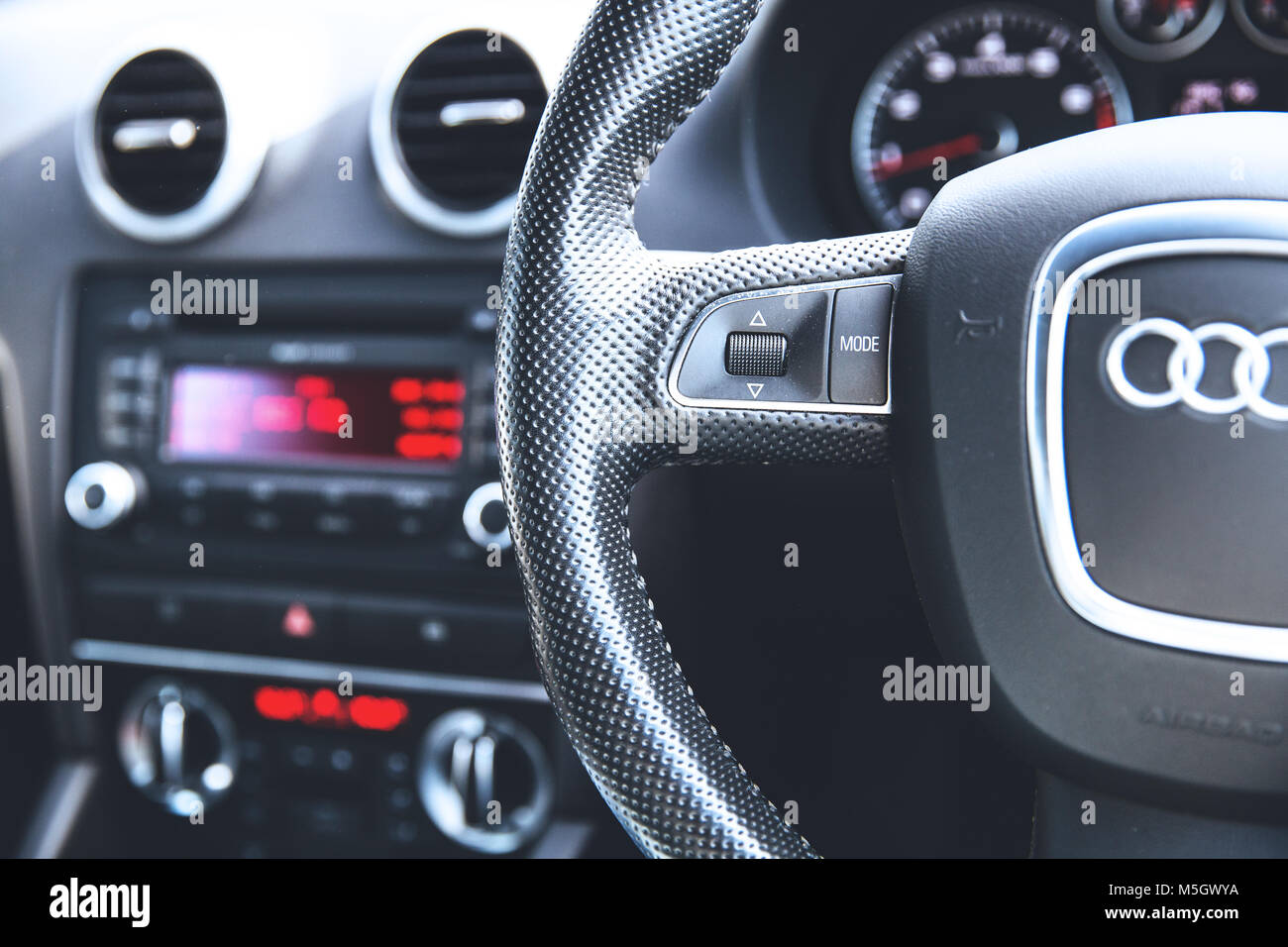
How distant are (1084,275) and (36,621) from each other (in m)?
1.07

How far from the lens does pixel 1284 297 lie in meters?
0.60

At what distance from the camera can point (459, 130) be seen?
3.38 feet

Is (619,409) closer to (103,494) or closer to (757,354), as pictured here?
(757,354)

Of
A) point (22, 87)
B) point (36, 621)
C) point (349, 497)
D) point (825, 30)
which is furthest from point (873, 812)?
point (22, 87)

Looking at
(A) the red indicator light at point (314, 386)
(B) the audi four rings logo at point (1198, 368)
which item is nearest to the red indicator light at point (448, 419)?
(A) the red indicator light at point (314, 386)

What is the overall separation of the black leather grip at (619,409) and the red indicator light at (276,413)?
0.49m

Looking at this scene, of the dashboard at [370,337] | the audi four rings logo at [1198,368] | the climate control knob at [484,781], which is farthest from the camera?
the climate control knob at [484,781]

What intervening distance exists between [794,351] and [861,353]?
36 mm

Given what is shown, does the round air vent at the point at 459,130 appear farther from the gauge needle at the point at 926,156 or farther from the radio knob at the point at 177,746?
the radio knob at the point at 177,746

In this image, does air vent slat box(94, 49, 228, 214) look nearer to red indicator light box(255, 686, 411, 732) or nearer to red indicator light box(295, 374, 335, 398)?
red indicator light box(295, 374, 335, 398)

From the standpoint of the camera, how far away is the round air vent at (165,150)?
1082 mm

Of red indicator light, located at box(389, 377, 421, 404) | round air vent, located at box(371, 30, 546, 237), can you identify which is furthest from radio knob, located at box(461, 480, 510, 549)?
round air vent, located at box(371, 30, 546, 237)

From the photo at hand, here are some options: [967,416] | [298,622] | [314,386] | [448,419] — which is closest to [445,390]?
[448,419]

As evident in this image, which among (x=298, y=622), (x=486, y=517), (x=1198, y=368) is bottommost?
(x=298, y=622)
